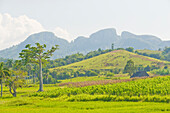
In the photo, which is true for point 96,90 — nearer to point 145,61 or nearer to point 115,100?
point 115,100

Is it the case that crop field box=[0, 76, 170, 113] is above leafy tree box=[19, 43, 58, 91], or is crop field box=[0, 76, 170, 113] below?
below

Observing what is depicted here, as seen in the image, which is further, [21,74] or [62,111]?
[21,74]

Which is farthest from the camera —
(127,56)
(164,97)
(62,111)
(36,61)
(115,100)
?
(127,56)

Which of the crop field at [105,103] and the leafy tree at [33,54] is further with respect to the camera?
the leafy tree at [33,54]

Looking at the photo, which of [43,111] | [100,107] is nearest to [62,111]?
[43,111]

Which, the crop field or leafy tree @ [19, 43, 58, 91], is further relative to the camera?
leafy tree @ [19, 43, 58, 91]

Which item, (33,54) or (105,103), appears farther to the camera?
(33,54)

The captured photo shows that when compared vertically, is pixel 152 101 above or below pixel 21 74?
below

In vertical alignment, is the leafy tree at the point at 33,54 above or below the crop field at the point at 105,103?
above

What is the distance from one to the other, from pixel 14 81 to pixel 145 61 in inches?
5677

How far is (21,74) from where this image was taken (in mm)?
60969

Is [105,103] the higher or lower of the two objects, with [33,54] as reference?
lower

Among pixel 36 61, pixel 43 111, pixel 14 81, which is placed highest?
pixel 36 61

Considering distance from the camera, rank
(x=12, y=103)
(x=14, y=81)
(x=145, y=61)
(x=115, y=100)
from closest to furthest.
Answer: (x=115, y=100), (x=12, y=103), (x=14, y=81), (x=145, y=61)
